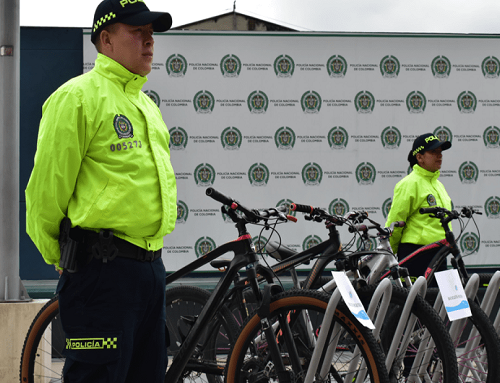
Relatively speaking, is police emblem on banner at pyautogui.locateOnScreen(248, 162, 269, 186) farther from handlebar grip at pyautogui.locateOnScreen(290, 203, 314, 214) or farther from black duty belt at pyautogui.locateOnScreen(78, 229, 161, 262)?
black duty belt at pyautogui.locateOnScreen(78, 229, 161, 262)

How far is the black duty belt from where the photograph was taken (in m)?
2.06

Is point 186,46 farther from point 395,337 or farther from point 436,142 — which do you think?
point 395,337

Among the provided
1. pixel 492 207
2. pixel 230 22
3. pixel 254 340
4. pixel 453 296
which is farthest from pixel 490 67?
pixel 230 22

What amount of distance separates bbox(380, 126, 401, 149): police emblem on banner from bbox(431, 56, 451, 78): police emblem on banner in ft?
2.42

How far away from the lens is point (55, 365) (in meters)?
3.22

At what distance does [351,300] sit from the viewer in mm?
2438

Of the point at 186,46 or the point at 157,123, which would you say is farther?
the point at 186,46

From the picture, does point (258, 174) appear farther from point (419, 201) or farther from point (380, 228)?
point (380, 228)

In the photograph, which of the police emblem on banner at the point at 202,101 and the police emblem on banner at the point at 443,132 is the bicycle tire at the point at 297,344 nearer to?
the police emblem on banner at the point at 202,101

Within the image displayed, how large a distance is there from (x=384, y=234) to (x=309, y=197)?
81.0 inches

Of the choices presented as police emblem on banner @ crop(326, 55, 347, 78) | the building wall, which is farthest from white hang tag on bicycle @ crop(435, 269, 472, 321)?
the building wall

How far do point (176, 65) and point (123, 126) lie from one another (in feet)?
12.7

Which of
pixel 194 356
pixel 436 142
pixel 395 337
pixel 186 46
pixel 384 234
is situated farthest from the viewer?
pixel 186 46

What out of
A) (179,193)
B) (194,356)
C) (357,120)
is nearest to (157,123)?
(194,356)
